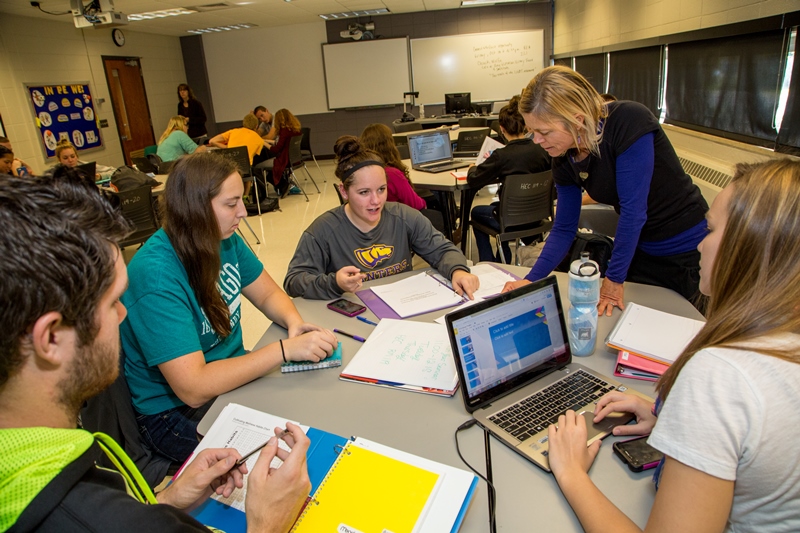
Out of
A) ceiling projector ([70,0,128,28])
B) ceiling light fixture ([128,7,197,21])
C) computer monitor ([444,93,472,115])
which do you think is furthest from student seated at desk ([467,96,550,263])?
ceiling light fixture ([128,7,197,21])

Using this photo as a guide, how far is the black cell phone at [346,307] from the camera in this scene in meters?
1.66

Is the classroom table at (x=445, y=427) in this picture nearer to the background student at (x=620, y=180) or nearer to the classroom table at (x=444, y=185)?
the background student at (x=620, y=180)

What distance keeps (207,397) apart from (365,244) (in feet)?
3.26

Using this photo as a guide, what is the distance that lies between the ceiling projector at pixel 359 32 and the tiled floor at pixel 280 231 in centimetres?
313

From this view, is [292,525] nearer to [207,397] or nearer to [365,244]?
[207,397]

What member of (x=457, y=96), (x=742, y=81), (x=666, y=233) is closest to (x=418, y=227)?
(x=666, y=233)

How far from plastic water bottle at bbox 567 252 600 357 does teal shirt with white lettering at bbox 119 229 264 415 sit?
997 millimetres

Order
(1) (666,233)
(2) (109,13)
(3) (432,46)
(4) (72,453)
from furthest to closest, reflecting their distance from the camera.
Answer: (3) (432,46)
(2) (109,13)
(1) (666,233)
(4) (72,453)

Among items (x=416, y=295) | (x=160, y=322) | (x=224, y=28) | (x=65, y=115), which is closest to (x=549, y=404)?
(x=416, y=295)

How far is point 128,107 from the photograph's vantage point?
852 cm

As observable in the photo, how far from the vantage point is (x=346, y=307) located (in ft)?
5.57

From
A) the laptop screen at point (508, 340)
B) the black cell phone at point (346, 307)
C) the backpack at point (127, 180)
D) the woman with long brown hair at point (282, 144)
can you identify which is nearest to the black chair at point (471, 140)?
the woman with long brown hair at point (282, 144)

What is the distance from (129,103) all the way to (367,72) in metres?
4.32

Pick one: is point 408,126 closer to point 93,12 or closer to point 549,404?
point 93,12
